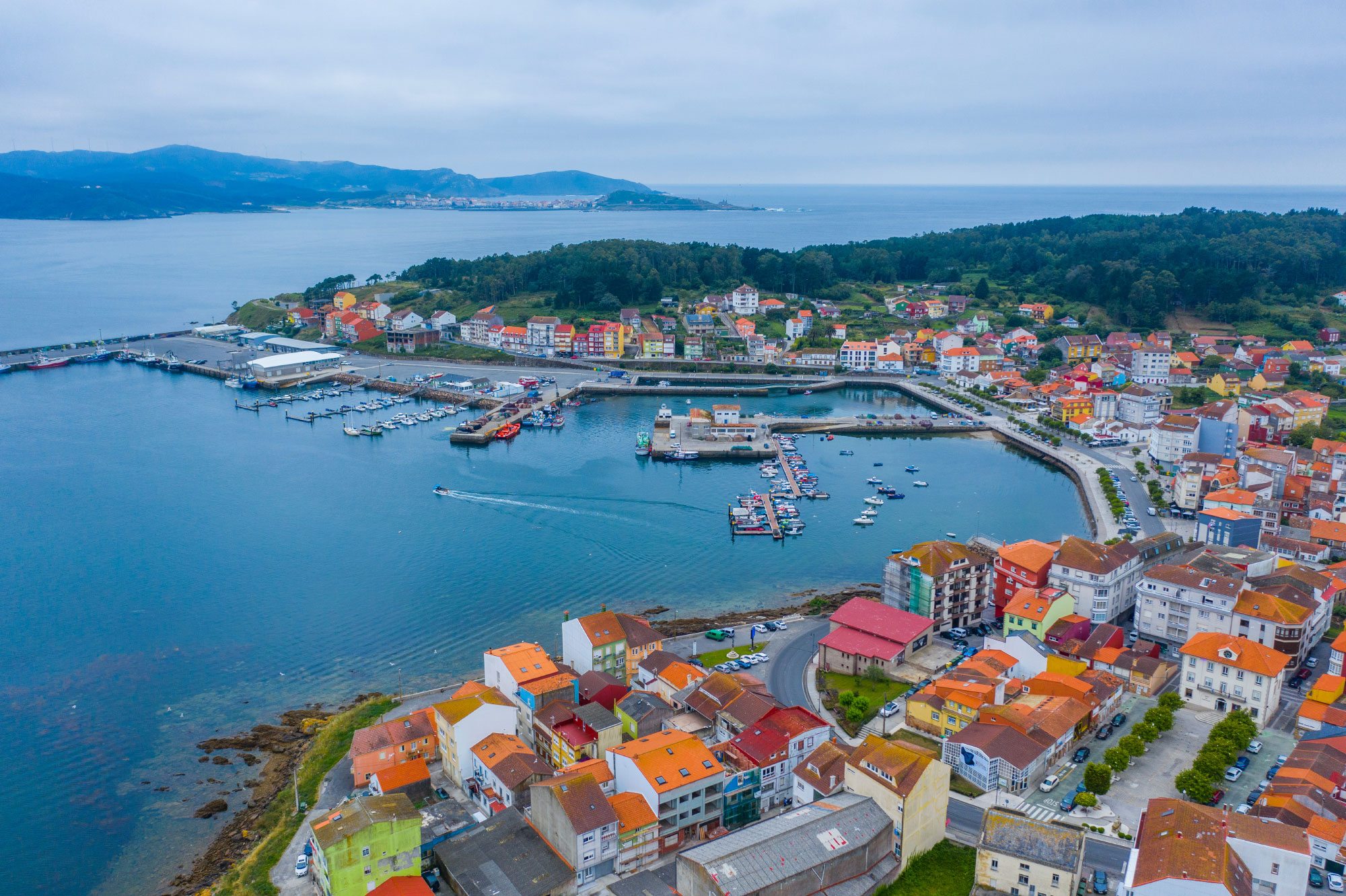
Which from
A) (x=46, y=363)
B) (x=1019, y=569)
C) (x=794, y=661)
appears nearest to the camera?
(x=794, y=661)

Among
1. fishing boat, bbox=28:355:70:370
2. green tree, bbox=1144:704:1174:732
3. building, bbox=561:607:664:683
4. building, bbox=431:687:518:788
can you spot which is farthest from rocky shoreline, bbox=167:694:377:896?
fishing boat, bbox=28:355:70:370

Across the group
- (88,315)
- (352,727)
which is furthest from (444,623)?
(88,315)

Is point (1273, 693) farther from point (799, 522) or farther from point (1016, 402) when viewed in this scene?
point (1016, 402)

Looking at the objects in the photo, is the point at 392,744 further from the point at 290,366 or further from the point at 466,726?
the point at 290,366

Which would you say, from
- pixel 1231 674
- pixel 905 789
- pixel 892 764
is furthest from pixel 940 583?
pixel 905 789

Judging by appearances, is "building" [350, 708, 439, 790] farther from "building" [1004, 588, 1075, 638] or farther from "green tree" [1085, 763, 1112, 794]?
"building" [1004, 588, 1075, 638]

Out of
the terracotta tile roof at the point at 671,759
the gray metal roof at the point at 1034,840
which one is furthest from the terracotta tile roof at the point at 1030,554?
the terracotta tile roof at the point at 671,759
